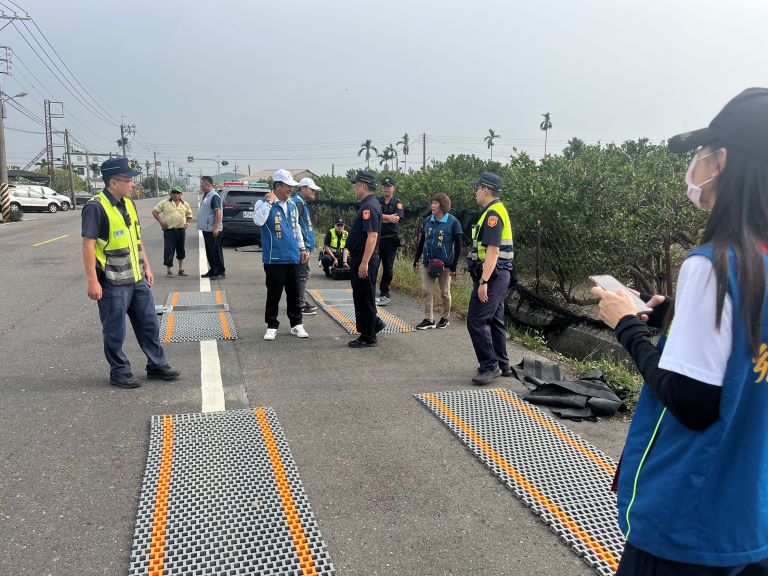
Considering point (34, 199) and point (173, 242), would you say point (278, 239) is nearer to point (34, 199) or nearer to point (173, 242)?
point (173, 242)

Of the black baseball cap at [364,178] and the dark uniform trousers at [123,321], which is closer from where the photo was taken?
the dark uniform trousers at [123,321]

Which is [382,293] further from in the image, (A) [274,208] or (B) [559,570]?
(B) [559,570]

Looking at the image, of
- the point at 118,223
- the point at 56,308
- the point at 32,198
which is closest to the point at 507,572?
the point at 118,223

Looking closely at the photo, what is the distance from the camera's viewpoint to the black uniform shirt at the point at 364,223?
647cm

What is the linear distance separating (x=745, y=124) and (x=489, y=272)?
12.4ft

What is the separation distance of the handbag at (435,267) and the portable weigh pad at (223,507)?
3.63 meters

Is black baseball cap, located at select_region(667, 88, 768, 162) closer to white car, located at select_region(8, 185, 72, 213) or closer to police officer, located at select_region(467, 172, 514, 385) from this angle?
police officer, located at select_region(467, 172, 514, 385)

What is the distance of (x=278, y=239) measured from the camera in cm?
664

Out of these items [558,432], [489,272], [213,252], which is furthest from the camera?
[213,252]

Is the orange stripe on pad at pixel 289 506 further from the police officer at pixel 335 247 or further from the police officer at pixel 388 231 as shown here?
the police officer at pixel 335 247

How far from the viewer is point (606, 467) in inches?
150

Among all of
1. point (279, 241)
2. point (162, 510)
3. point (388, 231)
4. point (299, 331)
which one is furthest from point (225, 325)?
point (162, 510)

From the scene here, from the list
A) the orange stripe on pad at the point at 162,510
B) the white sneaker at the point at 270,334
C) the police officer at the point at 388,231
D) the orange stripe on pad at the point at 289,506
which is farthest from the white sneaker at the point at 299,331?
the orange stripe on pad at the point at 162,510

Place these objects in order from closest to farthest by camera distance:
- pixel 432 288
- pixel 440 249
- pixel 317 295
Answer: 1. pixel 440 249
2. pixel 432 288
3. pixel 317 295
